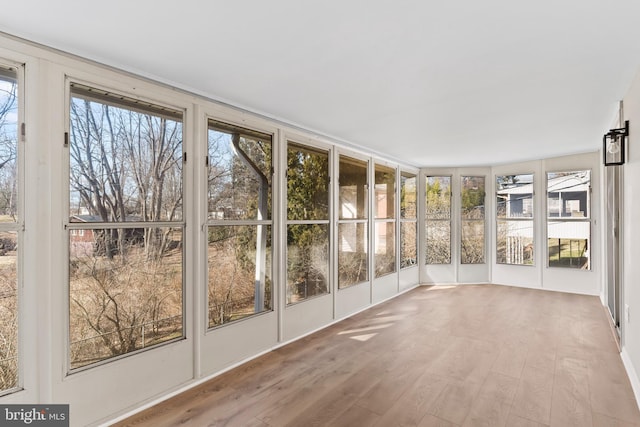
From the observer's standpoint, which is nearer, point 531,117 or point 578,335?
point 531,117

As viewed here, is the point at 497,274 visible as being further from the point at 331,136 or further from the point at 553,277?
the point at 331,136

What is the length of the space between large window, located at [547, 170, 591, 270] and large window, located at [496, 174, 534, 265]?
321mm

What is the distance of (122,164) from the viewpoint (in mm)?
2385

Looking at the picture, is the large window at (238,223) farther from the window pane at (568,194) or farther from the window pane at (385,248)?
the window pane at (568,194)

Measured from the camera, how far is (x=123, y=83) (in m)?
2.36

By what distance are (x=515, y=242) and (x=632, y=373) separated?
4.06 metres

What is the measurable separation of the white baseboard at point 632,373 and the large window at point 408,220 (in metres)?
3.32

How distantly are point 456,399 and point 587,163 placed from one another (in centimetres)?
512

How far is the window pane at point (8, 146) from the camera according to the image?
1903 millimetres

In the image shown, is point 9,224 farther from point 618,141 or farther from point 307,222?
point 618,141

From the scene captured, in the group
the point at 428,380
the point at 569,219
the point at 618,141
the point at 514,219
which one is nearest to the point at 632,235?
the point at 618,141

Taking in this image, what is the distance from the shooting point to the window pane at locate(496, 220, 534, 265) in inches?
251

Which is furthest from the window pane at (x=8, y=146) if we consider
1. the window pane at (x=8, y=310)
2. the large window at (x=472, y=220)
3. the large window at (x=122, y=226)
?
the large window at (x=472, y=220)

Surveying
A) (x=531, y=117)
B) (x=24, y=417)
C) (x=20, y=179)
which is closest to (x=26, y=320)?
(x=24, y=417)
